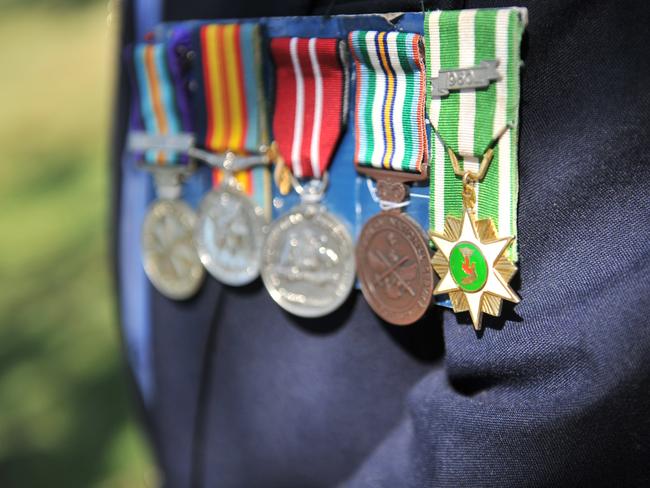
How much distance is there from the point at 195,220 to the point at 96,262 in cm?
174

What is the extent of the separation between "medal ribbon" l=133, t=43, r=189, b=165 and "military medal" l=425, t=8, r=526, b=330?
0.39 meters

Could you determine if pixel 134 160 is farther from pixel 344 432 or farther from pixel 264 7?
pixel 344 432

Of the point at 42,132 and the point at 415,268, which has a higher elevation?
the point at 415,268

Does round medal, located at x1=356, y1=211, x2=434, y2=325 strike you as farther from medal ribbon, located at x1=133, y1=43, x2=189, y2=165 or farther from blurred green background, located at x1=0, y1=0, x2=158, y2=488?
blurred green background, located at x1=0, y1=0, x2=158, y2=488

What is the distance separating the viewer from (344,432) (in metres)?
0.99

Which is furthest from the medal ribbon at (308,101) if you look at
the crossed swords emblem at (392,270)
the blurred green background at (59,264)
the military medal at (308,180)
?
the blurred green background at (59,264)

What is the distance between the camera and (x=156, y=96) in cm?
108

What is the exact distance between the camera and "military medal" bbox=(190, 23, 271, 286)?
0.95 meters

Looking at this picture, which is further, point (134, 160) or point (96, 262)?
point (96, 262)

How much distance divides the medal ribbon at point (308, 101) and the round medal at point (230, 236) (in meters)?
0.10

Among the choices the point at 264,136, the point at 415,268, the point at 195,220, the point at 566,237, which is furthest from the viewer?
the point at 195,220

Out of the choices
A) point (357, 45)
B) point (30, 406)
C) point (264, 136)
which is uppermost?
point (357, 45)

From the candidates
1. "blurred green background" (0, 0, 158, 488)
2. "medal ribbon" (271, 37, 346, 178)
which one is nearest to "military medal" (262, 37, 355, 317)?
"medal ribbon" (271, 37, 346, 178)

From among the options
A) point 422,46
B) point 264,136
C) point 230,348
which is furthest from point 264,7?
point 230,348
